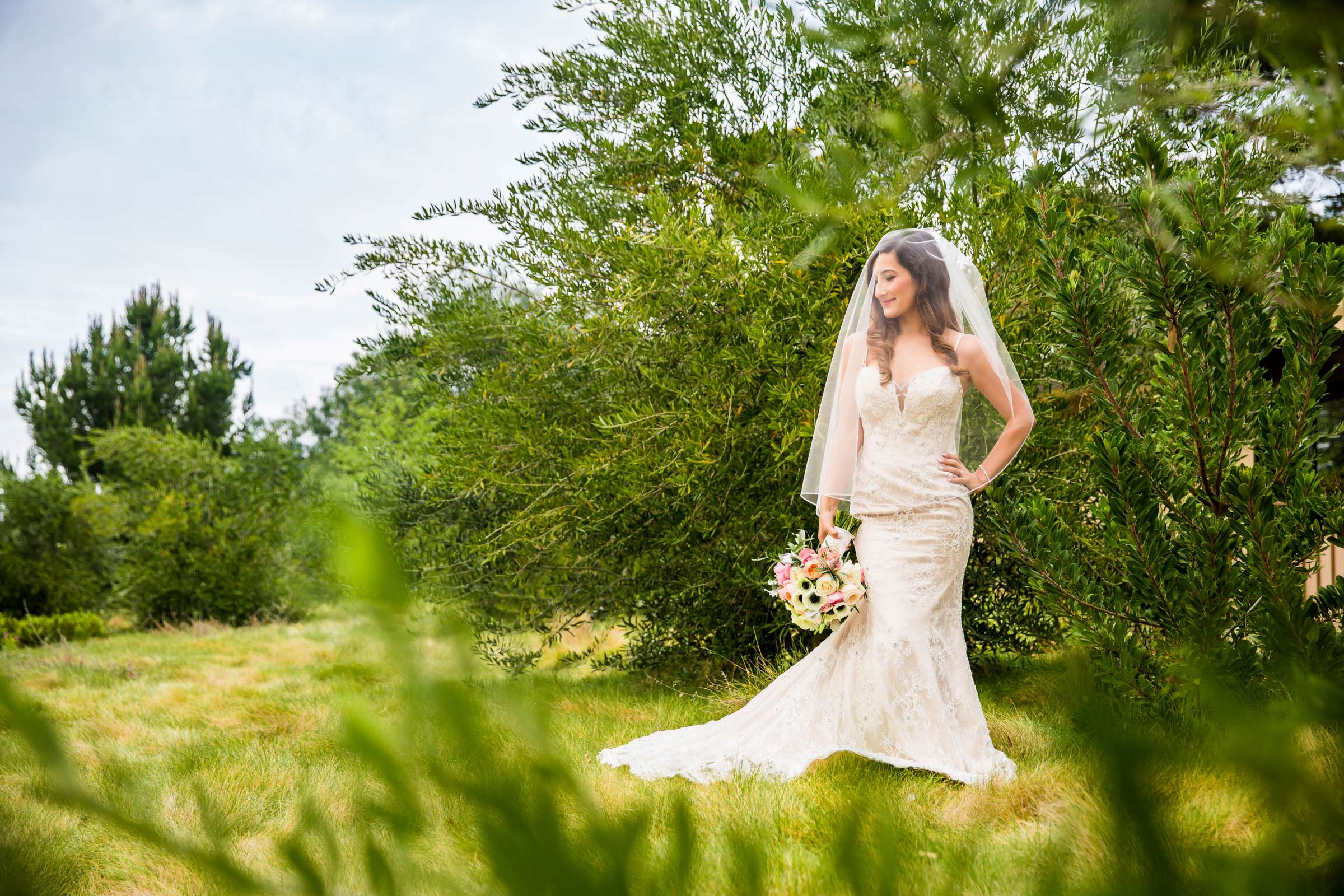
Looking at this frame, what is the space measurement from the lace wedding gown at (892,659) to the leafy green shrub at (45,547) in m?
14.4

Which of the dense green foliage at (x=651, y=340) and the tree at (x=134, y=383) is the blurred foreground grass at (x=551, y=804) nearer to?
the dense green foliage at (x=651, y=340)

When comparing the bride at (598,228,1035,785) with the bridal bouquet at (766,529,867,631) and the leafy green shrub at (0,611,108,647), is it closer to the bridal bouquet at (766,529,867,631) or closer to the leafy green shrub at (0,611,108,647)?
the bridal bouquet at (766,529,867,631)

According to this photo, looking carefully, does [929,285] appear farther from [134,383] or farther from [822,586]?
[134,383]

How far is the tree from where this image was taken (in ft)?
75.8

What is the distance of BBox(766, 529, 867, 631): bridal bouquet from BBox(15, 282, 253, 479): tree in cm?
2186

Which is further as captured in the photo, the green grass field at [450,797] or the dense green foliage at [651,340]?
the dense green foliage at [651,340]

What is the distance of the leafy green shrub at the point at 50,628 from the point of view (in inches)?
486

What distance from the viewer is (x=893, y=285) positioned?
4.09m

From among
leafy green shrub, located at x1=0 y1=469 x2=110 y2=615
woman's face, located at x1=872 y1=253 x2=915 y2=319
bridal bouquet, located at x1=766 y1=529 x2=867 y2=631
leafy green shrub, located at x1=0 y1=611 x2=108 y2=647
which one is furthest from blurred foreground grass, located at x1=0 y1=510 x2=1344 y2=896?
leafy green shrub, located at x1=0 y1=469 x2=110 y2=615

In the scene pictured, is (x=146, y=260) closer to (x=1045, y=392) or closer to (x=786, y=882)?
(x=1045, y=392)

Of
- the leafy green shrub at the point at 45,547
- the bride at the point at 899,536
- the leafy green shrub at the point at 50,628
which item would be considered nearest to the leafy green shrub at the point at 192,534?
the leafy green shrub at the point at 45,547

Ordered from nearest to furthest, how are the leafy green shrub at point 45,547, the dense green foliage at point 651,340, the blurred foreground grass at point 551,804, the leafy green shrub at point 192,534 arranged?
the blurred foreground grass at point 551,804
the dense green foliage at point 651,340
the leafy green shrub at point 192,534
the leafy green shrub at point 45,547

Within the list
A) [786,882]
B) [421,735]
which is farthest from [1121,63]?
[786,882]

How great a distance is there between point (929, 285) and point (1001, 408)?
0.69 m
